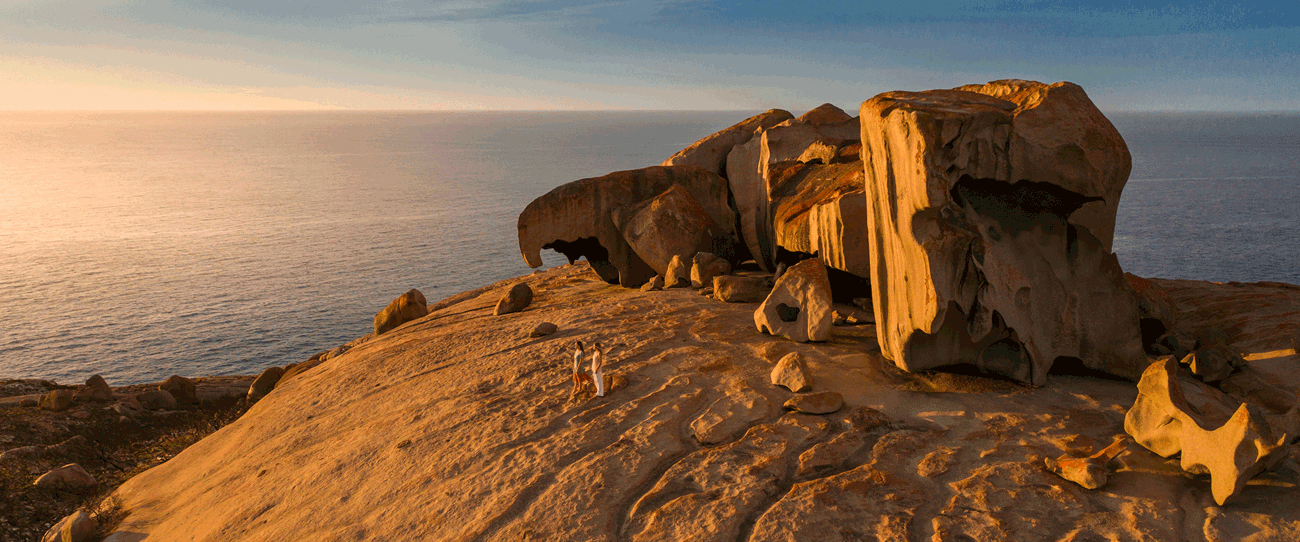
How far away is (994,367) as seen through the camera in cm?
1107

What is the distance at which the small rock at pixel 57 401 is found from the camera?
58.6 feet

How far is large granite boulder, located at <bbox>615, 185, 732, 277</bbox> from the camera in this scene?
→ 19.1m

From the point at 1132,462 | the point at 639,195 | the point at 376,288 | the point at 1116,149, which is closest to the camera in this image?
the point at 1132,462

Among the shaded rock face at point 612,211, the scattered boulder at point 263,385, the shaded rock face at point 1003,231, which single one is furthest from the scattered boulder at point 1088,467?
the scattered boulder at point 263,385

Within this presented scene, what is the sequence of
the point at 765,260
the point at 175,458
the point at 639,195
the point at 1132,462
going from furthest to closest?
the point at 639,195, the point at 765,260, the point at 175,458, the point at 1132,462

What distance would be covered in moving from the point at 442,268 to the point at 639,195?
3718 centimetres

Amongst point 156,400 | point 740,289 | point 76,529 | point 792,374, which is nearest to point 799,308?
point 792,374

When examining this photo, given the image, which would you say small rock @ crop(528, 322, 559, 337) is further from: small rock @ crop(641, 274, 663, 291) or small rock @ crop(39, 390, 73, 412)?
small rock @ crop(39, 390, 73, 412)

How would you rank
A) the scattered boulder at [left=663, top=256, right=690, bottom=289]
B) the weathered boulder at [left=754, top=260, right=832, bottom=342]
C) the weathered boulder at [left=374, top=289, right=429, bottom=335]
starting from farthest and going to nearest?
the weathered boulder at [left=374, top=289, right=429, bottom=335]
the scattered boulder at [left=663, top=256, right=690, bottom=289]
the weathered boulder at [left=754, top=260, right=832, bottom=342]

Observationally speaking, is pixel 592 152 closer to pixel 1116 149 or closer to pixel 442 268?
pixel 442 268

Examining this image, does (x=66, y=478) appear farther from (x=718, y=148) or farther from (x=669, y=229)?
(x=718, y=148)

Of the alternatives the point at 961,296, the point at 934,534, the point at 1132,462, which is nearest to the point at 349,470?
the point at 934,534

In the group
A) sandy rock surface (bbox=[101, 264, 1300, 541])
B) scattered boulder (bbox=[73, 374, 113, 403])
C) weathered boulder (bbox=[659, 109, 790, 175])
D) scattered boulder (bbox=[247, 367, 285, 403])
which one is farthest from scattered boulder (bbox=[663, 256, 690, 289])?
scattered boulder (bbox=[73, 374, 113, 403])

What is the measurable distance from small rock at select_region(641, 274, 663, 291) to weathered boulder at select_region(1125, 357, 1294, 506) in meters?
11.3
